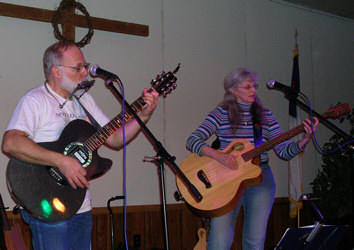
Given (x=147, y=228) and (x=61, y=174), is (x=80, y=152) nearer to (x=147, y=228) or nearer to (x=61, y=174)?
A: (x=61, y=174)

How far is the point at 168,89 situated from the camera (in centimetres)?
257

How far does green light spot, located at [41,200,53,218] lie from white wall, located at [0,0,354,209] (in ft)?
6.39

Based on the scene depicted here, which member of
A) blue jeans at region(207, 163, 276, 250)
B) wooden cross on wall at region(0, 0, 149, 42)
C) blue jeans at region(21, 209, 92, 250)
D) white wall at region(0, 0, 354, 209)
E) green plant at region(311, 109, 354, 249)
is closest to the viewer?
blue jeans at region(21, 209, 92, 250)

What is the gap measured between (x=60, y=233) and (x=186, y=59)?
10.9 ft

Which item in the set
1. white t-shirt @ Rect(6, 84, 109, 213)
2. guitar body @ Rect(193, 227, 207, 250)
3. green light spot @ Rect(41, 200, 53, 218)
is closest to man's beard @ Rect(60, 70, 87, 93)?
white t-shirt @ Rect(6, 84, 109, 213)

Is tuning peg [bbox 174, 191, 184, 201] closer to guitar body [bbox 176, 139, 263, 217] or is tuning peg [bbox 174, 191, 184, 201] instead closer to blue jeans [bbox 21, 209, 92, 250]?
guitar body [bbox 176, 139, 263, 217]

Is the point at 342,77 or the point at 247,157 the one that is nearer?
the point at 247,157

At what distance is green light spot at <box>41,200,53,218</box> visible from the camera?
89.6 inches

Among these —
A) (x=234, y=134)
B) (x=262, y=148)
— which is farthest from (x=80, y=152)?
(x=262, y=148)

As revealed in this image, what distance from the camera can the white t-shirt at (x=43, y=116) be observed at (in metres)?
2.33

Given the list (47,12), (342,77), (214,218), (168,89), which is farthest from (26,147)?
(342,77)

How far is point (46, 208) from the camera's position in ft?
7.51

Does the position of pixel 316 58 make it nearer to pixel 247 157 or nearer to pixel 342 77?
pixel 342 77

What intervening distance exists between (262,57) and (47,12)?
3059 millimetres
